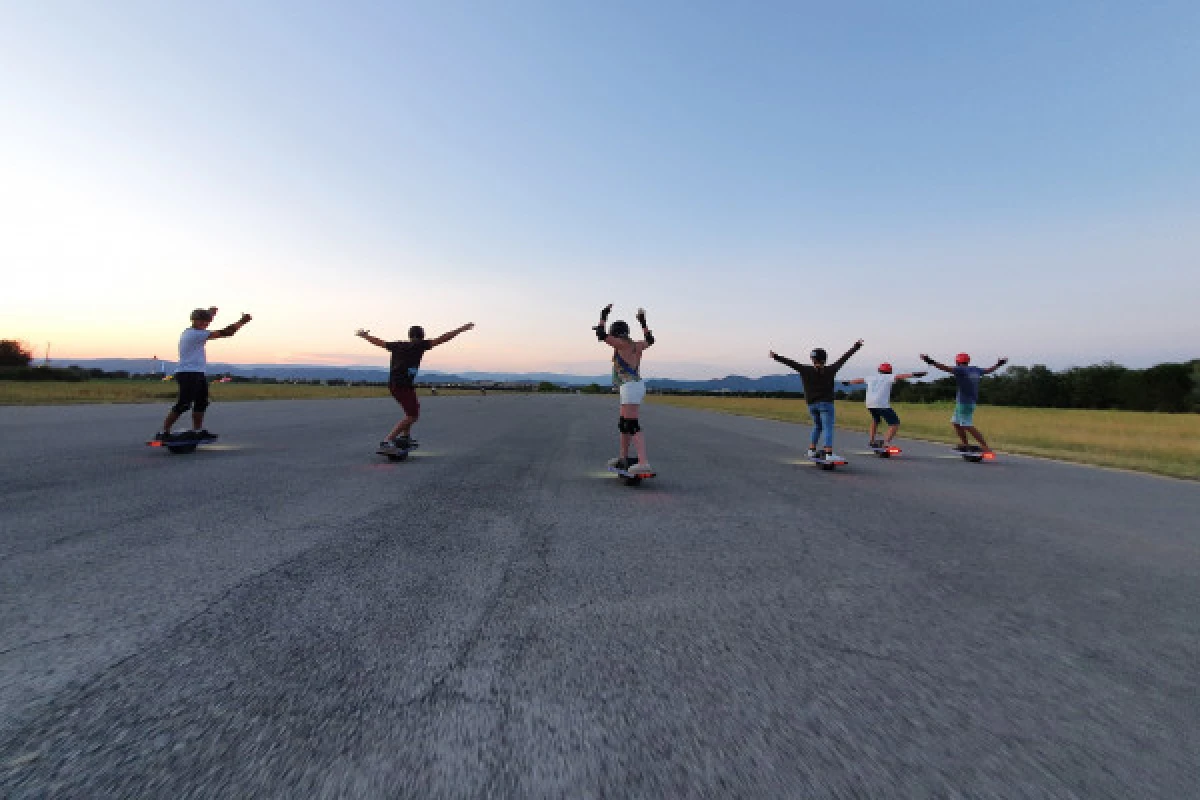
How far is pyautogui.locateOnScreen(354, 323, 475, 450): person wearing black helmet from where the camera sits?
9.16m

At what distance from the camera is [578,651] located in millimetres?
2574

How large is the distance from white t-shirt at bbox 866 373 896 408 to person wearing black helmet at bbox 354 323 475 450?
881 cm

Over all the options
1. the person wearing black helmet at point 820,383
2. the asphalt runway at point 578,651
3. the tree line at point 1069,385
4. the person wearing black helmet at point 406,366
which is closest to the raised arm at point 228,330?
the person wearing black helmet at point 406,366

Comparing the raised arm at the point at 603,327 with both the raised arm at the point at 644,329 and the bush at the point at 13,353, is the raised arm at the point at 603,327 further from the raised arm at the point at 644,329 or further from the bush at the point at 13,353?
the bush at the point at 13,353

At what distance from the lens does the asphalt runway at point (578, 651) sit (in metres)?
1.76

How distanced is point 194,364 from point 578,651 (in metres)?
9.46

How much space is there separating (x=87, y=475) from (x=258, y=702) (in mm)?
6791

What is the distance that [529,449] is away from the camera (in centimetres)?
1166

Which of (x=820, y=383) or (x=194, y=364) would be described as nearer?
(x=194, y=364)

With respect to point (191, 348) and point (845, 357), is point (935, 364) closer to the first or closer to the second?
point (845, 357)

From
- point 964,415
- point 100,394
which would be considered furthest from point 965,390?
point 100,394

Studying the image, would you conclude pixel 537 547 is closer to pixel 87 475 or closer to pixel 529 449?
pixel 87 475

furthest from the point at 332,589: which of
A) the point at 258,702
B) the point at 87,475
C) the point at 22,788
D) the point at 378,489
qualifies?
the point at 87,475

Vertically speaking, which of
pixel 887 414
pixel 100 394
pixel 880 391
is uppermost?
pixel 880 391
